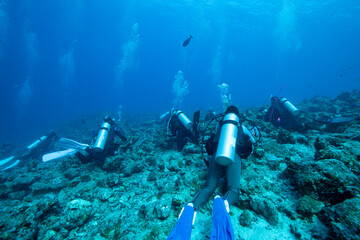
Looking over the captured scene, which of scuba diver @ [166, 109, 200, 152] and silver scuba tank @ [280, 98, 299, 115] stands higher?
silver scuba tank @ [280, 98, 299, 115]

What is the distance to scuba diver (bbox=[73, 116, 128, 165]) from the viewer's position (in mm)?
5676

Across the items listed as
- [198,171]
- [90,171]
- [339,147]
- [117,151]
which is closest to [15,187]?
[90,171]

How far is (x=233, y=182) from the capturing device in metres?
3.11

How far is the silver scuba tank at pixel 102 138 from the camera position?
571 centimetres

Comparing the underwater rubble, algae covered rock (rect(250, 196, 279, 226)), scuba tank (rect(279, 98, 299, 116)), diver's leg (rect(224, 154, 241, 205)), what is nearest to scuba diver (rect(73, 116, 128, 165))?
Answer: the underwater rubble

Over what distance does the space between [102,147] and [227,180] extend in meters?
4.67

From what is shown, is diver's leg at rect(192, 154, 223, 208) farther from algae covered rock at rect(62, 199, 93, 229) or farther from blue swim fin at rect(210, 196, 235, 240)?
algae covered rock at rect(62, 199, 93, 229)

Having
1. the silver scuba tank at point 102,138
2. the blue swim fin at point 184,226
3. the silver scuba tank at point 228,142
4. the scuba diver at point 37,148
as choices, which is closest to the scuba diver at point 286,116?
the silver scuba tank at point 228,142

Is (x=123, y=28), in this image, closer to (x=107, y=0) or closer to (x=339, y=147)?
(x=107, y=0)

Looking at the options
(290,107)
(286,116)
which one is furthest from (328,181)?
(286,116)

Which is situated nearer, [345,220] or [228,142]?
[345,220]

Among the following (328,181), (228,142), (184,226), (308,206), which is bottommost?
(184,226)

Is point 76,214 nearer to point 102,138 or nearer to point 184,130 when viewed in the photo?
point 102,138

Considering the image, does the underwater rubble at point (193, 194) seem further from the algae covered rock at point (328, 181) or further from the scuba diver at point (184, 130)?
the scuba diver at point (184, 130)
